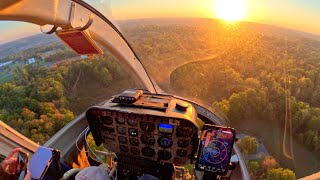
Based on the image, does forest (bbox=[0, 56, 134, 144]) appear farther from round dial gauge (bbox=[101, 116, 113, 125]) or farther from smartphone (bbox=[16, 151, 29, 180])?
smartphone (bbox=[16, 151, 29, 180])

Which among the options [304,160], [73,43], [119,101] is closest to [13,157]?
[119,101]

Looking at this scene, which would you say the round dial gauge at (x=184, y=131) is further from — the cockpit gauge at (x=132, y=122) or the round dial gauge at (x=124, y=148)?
the round dial gauge at (x=124, y=148)

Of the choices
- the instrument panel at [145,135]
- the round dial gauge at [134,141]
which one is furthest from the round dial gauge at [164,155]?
the round dial gauge at [134,141]

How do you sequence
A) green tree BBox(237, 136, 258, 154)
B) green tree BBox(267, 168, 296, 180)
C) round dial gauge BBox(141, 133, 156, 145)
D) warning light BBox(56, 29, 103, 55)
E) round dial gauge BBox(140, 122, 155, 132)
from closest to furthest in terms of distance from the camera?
round dial gauge BBox(140, 122, 155, 132) → round dial gauge BBox(141, 133, 156, 145) → warning light BBox(56, 29, 103, 55) → green tree BBox(267, 168, 296, 180) → green tree BBox(237, 136, 258, 154)

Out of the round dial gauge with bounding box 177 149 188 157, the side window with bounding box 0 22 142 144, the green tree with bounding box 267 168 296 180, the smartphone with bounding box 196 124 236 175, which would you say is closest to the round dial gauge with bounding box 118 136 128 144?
the round dial gauge with bounding box 177 149 188 157

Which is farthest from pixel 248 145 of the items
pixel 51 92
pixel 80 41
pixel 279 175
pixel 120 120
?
pixel 120 120

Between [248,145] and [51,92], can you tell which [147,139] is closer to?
[248,145]

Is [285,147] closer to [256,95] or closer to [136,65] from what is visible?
[256,95]
